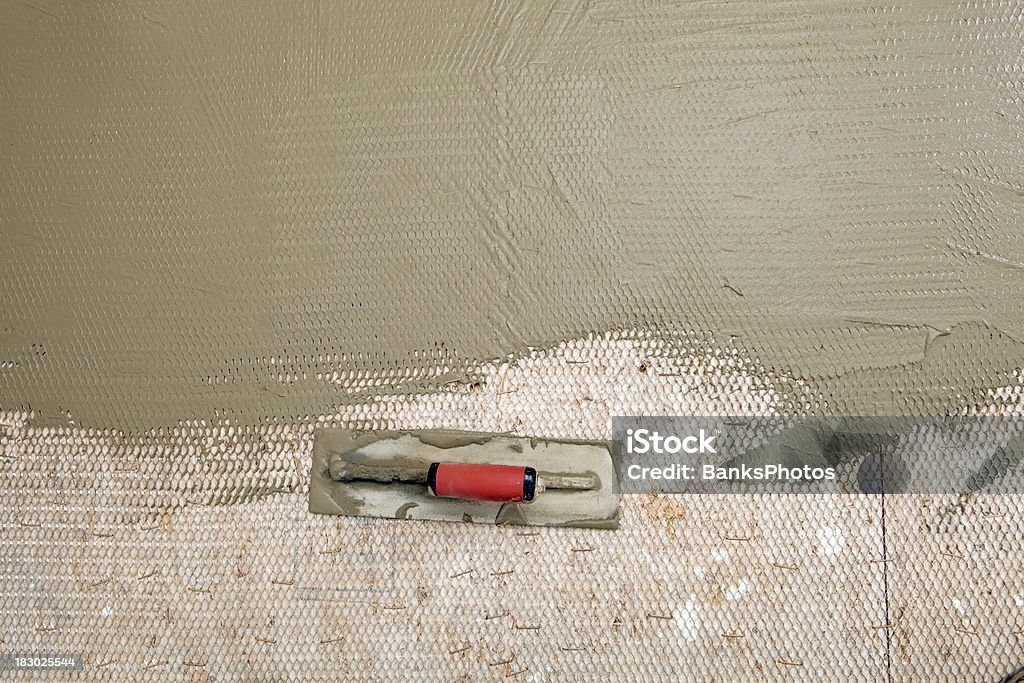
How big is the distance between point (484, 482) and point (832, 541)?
56 centimetres

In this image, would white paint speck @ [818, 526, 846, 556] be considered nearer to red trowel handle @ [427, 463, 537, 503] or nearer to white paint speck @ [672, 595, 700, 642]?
white paint speck @ [672, 595, 700, 642]

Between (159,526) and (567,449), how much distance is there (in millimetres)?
669

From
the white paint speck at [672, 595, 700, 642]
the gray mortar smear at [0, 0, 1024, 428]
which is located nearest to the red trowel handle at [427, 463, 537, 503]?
the gray mortar smear at [0, 0, 1024, 428]

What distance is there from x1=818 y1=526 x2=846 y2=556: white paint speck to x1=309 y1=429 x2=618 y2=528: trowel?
324 millimetres

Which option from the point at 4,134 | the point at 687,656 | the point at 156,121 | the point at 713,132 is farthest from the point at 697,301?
the point at 4,134

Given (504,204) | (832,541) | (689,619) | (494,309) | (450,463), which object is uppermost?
(504,204)

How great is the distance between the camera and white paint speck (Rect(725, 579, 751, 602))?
1.03 m

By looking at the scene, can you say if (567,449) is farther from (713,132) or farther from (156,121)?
(156,121)

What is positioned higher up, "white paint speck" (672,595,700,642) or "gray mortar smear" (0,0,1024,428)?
"gray mortar smear" (0,0,1024,428)

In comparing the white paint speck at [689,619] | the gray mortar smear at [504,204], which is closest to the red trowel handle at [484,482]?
the gray mortar smear at [504,204]

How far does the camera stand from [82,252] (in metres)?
1.14

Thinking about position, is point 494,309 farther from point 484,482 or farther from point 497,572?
point 497,572

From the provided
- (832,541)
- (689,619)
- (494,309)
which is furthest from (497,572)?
(832,541)

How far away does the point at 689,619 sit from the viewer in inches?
40.5
